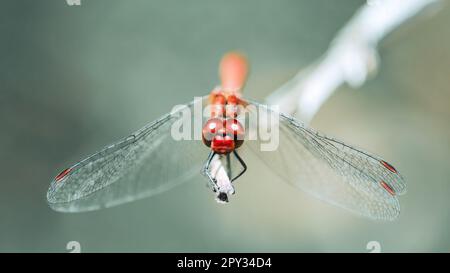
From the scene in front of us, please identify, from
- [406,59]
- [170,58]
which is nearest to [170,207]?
[170,58]

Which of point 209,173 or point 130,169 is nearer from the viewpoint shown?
point 209,173

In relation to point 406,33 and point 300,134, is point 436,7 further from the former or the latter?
point 300,134

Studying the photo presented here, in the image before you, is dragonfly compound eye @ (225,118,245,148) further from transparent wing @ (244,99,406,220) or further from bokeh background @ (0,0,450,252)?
bokeh background @ (0,0,450,252)

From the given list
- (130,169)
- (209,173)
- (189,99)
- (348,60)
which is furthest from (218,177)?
(189,99)

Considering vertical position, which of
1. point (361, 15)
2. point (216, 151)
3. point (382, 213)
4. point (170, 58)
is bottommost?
point (382, 213)

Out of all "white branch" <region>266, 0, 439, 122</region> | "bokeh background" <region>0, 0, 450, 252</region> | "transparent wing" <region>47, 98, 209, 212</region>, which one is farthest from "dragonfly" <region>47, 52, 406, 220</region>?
"bokeh background" <region>0, 0, 450, 252</region>

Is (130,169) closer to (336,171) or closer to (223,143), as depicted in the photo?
(223,143)
